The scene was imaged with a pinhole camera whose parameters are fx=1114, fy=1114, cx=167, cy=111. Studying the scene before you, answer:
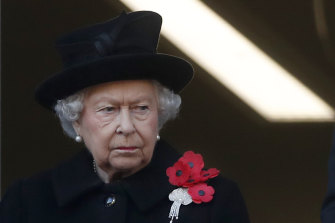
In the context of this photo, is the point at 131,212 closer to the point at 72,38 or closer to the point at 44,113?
the point at 72,38

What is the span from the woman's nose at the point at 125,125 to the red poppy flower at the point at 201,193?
333 millimetres

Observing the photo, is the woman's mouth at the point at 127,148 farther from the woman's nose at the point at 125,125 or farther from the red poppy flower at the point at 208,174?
the red poppy flower at the point at 208,174

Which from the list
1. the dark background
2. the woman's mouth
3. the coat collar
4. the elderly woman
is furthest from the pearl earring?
the dark background

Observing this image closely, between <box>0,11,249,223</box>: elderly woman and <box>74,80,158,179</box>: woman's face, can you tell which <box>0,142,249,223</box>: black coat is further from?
<box>74,80,158,179</box>: woman's face

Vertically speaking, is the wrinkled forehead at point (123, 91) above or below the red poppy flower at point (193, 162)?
above

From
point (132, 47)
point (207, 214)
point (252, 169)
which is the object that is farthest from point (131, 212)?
point (252, 169)

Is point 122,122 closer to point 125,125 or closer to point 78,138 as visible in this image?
point 125,125

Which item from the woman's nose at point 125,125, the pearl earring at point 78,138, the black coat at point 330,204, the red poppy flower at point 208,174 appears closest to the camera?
the black coat at point 330,204

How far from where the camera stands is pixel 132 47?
4184 millimetres

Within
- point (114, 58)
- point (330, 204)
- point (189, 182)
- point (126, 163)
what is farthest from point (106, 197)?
point (330, 204)

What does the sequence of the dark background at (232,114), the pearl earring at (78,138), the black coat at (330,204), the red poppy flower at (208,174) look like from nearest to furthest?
the black coat at (330,204), the red poppy flower at (208,174), the pearl earring at (78,138), the dark background at (232,114)

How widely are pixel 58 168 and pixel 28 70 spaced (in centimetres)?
182

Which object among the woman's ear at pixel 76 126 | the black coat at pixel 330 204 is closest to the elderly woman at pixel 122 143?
the woman's ear at pixel 76 126

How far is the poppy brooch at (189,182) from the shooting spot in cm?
417
